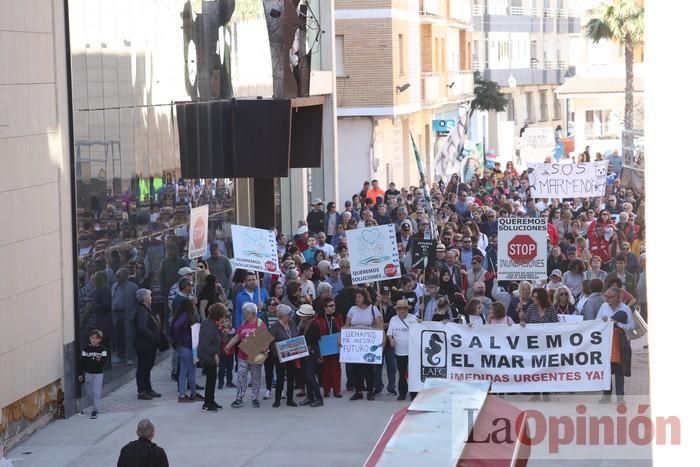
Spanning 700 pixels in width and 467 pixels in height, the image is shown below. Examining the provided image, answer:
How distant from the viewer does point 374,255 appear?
1861 cm

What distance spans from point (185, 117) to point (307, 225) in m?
6.45

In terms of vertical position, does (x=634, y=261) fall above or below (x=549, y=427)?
above

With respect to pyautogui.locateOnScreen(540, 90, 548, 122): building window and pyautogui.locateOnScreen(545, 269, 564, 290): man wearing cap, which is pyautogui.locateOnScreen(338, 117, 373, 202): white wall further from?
pyautogui.locateOnScreen(540, 90, 548, 122): building window

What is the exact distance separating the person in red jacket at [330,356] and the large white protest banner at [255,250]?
2.26 metres

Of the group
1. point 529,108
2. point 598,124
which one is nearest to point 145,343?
point 598,124

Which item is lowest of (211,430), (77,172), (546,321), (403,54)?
(211,430)

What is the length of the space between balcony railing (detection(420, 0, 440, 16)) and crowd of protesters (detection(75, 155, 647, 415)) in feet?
99.1

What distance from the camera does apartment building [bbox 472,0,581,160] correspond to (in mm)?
81750

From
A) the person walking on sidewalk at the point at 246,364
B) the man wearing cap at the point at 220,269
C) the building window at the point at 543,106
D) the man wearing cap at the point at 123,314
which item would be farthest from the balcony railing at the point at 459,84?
the person walking on sidewalk at the point at 246,364

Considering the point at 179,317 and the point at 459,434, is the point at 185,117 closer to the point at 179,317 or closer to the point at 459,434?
the point at 179,317

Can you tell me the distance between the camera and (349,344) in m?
17.0

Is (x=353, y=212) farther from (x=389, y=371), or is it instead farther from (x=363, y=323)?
(x=363, y=323)

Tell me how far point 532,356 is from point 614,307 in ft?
4.61

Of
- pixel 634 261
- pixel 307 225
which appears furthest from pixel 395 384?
pixel 307 225
